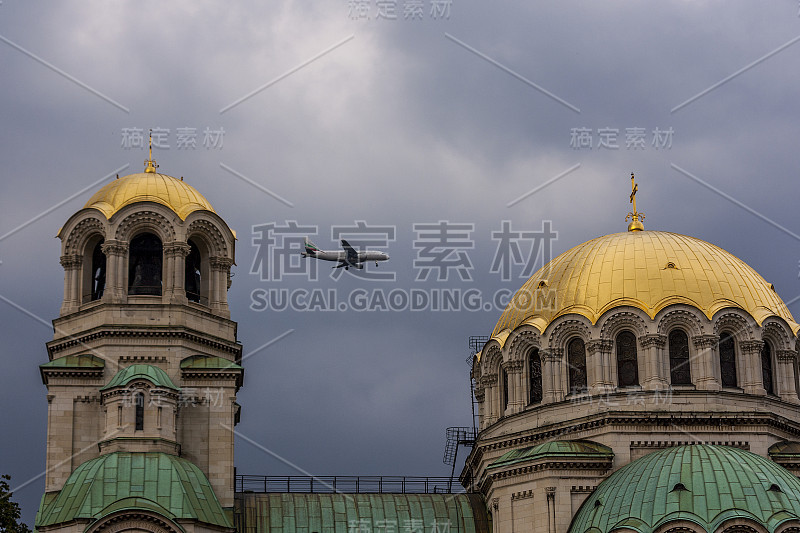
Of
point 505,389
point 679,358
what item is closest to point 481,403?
point 505,389

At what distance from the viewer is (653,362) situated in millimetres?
57312

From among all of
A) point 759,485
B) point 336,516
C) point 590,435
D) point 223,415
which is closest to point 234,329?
point 223,415

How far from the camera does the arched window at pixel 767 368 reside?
193ft

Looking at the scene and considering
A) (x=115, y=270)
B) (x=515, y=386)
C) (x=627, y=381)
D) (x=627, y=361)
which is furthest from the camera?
(x=515, y=386)

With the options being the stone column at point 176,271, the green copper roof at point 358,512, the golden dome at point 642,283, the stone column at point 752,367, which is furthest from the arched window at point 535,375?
the stone column at point 176,271

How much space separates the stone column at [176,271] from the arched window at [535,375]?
1280cm

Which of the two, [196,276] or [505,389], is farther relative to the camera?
[505,389]

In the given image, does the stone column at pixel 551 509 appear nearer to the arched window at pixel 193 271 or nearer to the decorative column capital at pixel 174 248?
the arched window at pixel 193 271

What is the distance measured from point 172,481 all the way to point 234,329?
26.9 feet

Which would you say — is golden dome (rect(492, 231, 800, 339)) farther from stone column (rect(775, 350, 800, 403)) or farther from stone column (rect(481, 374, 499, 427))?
stone column (rect(481, 374, 499, 427))

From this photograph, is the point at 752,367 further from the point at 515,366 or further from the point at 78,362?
the point at 78,362

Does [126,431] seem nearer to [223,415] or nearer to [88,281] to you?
[223,415]

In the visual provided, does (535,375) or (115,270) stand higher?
(115,270)

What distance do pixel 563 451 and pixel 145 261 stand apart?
16.6 meters
